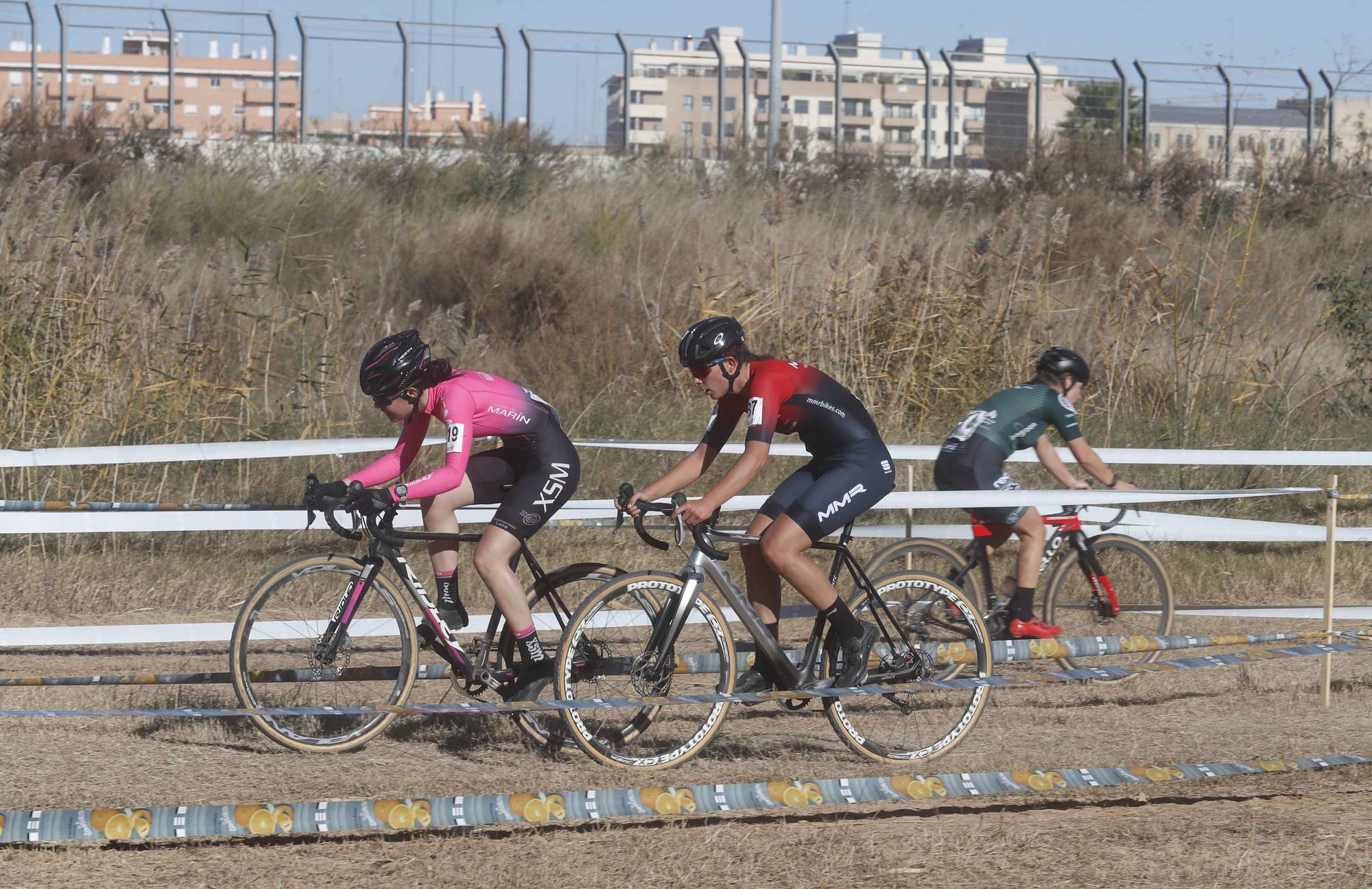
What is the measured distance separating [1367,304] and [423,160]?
13.6m

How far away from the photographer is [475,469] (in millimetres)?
7176

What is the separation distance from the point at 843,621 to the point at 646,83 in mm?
22211

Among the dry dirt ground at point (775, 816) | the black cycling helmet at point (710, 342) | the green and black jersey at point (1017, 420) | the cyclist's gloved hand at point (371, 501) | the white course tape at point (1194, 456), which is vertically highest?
the black cycling helmet at point (710, 342)

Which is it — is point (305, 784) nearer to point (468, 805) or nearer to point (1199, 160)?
point (468, 805)

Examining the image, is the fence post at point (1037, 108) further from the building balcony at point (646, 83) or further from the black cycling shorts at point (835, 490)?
the black cycling shorts at point (835, 490)

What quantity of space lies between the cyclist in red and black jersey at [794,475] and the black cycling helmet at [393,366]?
1.16 m

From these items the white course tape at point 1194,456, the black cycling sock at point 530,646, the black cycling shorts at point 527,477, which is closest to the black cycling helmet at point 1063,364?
the white course tape at point 1194,456

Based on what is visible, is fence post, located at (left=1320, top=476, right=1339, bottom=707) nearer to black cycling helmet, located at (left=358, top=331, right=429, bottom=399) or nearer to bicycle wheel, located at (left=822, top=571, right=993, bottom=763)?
bicycle wheel, located at (left=822, top=571, right=993, bottom=763)

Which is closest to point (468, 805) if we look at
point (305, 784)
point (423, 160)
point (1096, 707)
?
point (305, 784)

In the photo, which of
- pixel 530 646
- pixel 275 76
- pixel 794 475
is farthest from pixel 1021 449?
pixel 275 76

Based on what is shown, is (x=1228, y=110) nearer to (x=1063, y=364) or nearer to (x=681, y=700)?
(x=1063, y=364)

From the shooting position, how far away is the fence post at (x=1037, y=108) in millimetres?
26344

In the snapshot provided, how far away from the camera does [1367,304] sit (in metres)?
15.7

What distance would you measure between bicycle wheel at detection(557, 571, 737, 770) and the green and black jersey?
8.62 feet
